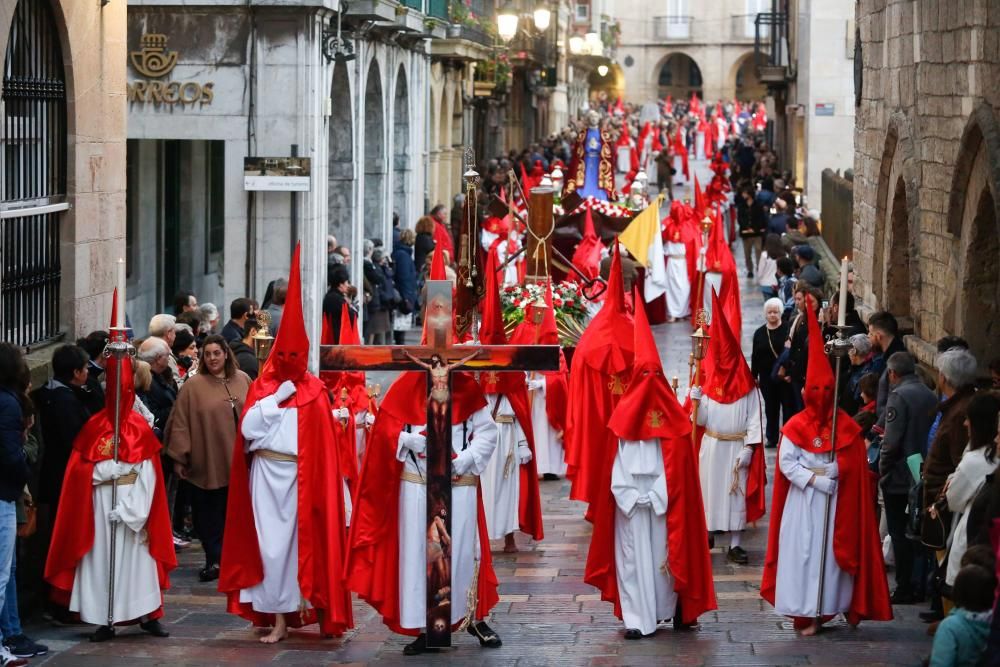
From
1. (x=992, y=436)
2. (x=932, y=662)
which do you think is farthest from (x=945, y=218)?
(x=932, y=662)

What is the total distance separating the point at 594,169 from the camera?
28359mm

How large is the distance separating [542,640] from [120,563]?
2.21 meters

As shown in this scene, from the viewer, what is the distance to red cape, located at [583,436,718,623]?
10.0 m

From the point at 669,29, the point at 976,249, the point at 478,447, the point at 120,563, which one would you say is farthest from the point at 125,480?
the point at 669,29

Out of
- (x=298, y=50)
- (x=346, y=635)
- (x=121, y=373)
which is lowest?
(x=346, y=635)

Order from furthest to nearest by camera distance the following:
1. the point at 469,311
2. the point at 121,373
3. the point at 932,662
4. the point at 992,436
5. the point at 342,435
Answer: the point at 469,311
the point at 342,435
the point at 121,373
the point at 992,436
the point at 932,662

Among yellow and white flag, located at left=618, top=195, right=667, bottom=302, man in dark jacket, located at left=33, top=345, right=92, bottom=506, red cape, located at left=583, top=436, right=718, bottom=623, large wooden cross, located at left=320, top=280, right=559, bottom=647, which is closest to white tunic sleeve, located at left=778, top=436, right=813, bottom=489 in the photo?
red cape, located at left=583, top=436, right=718, bottom=623

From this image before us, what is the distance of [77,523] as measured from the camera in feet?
32.0

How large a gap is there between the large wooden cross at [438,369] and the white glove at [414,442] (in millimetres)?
88

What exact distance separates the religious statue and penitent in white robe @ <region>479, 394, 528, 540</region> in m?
15.9

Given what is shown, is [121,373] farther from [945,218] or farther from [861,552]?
[945,218]

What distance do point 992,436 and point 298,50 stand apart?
11.6m

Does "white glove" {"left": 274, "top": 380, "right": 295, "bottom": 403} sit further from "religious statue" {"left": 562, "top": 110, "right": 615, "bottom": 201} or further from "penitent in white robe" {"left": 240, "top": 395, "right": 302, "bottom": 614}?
"religious statue" {"left": 562, "top": 110, "right": 615, "bottom": 201}

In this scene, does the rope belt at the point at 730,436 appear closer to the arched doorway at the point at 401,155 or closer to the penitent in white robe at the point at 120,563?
the penitent in white robe at the point at 120,563
